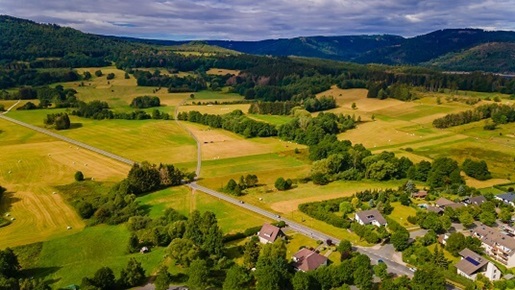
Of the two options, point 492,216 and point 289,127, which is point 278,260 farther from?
point 289,127

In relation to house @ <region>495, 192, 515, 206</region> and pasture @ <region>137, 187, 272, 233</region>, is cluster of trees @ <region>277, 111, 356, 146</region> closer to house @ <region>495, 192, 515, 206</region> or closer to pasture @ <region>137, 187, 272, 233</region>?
house @ <region>495, 192, 515, 206</region>

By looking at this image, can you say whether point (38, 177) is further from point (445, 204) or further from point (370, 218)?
point (445, 204)

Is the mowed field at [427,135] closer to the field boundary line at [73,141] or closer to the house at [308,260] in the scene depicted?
the house at [308,260]

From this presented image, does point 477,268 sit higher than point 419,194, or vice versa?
point 477,268

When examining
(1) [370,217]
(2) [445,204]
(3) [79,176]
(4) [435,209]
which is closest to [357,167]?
(2) [445,204]

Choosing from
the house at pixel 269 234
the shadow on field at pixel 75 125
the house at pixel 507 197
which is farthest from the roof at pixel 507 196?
the shadow on field at pixel 75 125
